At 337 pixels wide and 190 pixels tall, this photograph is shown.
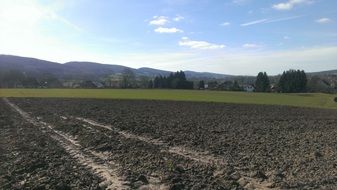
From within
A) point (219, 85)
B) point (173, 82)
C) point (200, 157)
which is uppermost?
point (173, 82)

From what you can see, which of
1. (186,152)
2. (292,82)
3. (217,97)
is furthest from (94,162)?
(292,82)

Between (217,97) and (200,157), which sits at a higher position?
(200,157)

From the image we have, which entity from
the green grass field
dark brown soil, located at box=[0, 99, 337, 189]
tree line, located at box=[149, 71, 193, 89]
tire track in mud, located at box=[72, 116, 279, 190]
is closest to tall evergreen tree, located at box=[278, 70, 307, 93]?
tree line, located at box=[149, 71, 193, 89]

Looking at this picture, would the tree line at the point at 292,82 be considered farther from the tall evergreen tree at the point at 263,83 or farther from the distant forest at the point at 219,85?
the tall evergreen tree at the point at 263,83

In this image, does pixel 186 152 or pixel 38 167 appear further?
pixel 186 152

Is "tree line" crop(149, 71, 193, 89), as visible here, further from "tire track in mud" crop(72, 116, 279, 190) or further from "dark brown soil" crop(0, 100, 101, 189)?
"dark brown soil" crop(0, 100, 101, 189)

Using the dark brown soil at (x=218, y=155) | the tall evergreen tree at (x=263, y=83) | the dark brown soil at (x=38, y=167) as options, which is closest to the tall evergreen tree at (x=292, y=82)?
the tall evergreen tree at (x=263, y=83)

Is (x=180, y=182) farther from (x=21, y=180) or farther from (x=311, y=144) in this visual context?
(x=311, y=144)

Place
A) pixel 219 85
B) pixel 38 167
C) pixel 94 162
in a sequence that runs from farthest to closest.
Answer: pixel 219 85 < pixel 94 162 < pixel 38 167

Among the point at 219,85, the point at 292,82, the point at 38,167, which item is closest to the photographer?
the point at 38,167

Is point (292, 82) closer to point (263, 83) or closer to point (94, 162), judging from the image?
point (263, 83)

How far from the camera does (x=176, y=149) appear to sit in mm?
17031

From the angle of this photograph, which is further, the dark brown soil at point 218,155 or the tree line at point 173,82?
the tree line at point 173,82

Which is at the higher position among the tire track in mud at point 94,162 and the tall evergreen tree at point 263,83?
the tall evergreen tree at point 263,83
